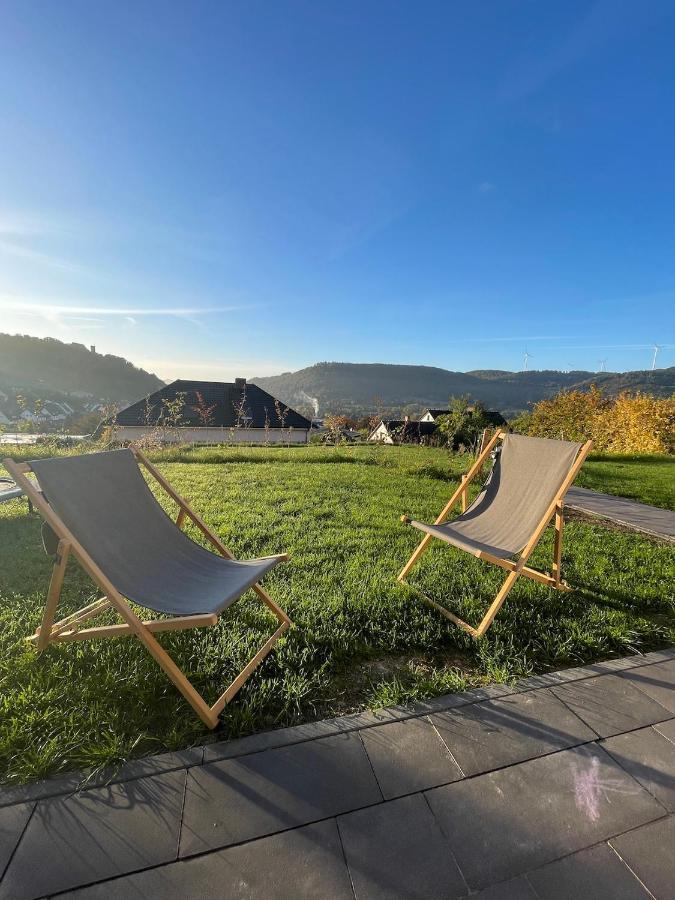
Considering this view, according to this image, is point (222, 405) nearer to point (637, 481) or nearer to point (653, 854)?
point (637, 481)

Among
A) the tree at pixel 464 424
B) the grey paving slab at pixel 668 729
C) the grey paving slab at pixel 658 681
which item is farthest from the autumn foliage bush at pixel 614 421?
the grey paving slab at pixel 668 729

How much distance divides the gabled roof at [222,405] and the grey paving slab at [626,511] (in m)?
19.2

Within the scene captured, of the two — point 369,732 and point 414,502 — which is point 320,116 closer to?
point 414,502

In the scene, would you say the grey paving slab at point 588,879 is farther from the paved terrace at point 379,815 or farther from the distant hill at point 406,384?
the distant hill at point 406,384

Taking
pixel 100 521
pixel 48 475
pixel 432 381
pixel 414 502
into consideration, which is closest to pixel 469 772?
pixel 100 521

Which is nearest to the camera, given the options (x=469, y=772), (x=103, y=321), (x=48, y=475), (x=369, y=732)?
(x=469, y=772)

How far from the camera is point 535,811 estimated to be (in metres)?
1.30

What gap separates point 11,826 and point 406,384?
217 ft

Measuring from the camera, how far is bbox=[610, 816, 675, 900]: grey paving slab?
1.09 m

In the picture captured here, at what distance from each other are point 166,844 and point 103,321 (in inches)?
826

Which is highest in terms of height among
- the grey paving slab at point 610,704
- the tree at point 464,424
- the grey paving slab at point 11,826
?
the tree at point 464,424

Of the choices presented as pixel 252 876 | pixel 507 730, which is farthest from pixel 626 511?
pixel 252 876

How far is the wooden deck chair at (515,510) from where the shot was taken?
8.09 ft

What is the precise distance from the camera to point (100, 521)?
2016 millimetres
